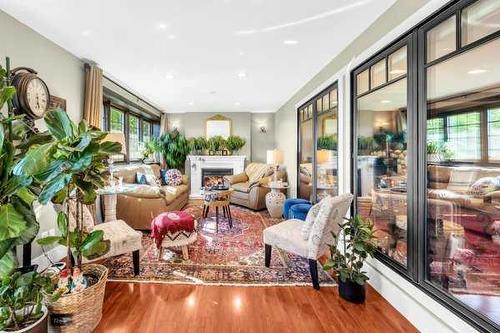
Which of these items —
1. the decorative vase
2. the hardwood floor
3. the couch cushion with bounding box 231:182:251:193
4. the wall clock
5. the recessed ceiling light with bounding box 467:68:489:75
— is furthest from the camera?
the couch cushion with bounding box 231:182:251:193

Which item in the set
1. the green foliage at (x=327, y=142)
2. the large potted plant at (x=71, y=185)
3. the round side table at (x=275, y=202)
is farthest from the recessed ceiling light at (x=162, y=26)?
the round side table at (x=275, y=202)

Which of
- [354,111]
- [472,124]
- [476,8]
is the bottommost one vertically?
[472,124]

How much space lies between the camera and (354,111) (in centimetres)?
307

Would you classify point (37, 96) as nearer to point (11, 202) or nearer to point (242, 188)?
point (11, 202)

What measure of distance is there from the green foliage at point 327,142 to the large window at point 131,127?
3.95 meters

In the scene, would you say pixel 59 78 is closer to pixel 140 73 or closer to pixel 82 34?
pixel 82 34

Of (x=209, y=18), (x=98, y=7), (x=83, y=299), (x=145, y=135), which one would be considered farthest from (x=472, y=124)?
(x=145, y=135)

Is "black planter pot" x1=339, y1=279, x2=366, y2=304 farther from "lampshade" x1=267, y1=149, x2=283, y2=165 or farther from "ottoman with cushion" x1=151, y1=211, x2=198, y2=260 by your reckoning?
"lampshade" x1=267, y1=149, x2=283, y2=165

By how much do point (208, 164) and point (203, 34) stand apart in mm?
5070

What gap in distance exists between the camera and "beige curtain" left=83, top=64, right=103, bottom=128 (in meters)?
3.68

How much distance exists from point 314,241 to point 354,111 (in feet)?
5.50

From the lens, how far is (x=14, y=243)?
5.28ft

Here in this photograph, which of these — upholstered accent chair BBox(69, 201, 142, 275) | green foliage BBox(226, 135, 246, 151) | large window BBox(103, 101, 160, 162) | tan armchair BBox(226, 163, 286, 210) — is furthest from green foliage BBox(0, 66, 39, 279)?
green foliage BBox(226, 135, 246, 151)

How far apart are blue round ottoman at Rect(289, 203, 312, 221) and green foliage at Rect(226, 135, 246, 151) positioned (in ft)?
13.1
